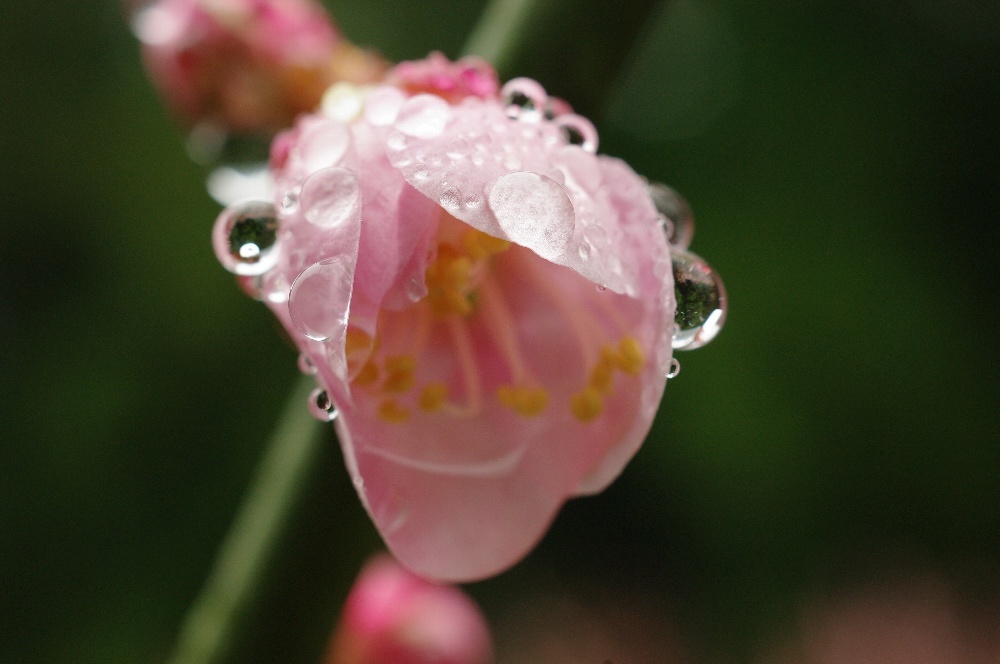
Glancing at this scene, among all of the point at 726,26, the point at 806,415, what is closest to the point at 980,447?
the point at 806,415

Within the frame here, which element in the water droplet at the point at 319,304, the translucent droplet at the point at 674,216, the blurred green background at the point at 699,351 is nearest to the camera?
the water droplet at the point at 319,304

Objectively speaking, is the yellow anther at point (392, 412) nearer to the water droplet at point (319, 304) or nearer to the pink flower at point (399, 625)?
the water droplet at point (319, 304)

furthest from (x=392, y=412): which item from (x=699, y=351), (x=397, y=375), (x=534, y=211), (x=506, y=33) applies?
(x=699, y=351)

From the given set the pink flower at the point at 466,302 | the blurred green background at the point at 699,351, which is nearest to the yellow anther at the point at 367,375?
the pink flower at the point at 466,302

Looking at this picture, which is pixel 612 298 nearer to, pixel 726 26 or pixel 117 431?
pixel 117 431

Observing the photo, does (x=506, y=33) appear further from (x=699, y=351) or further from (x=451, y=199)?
(x=699, y=351)

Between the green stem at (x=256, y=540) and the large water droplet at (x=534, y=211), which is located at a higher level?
the large water droplet at (x=534, y=211)

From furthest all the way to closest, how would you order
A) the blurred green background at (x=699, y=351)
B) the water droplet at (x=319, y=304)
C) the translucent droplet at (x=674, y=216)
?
the blurred green background at (x=699, y=351), the translucent droplet at (x=674, y=216), the water droplet at (x=319, y=304)
